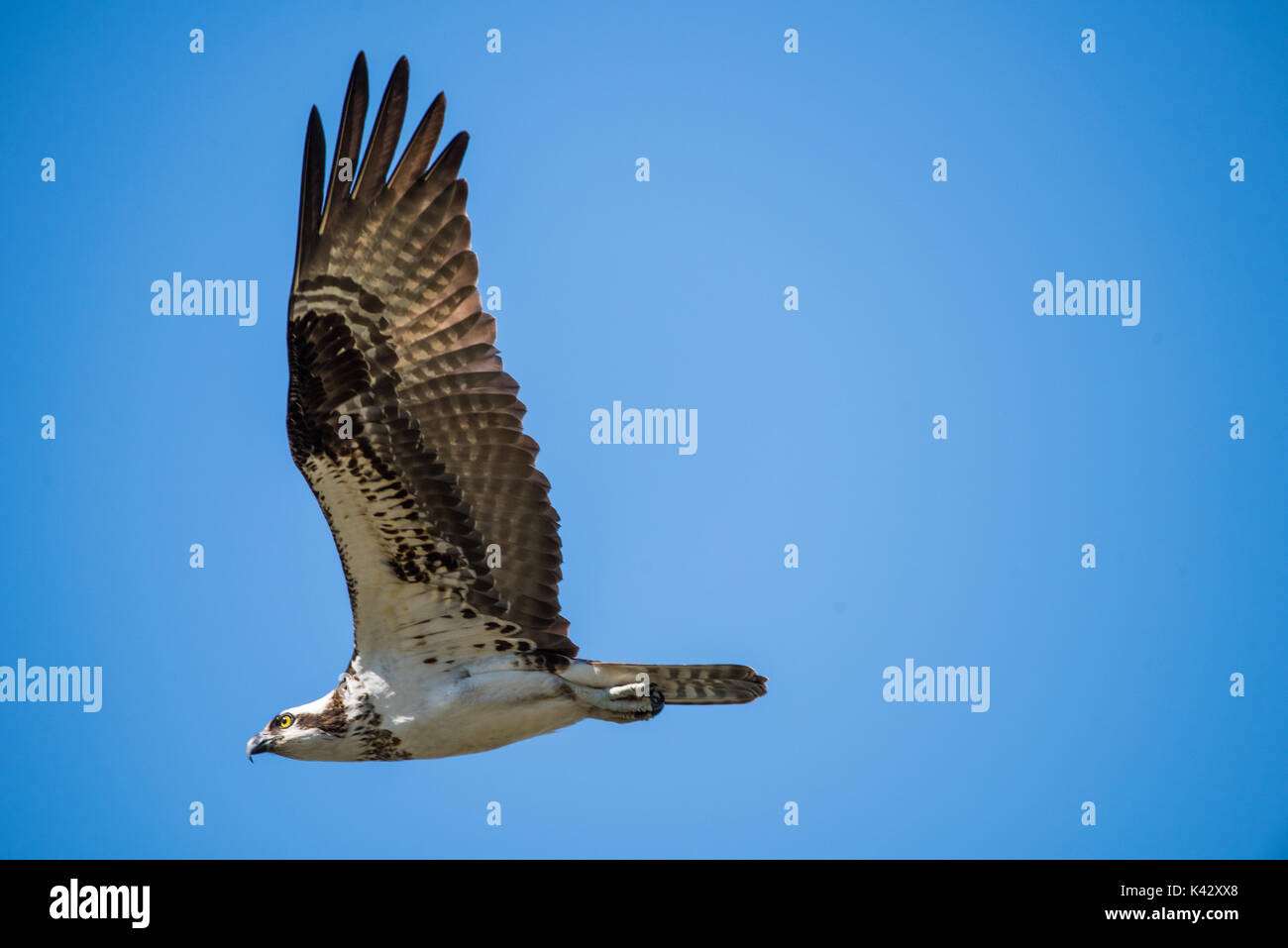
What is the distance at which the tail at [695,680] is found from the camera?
30.0 ft

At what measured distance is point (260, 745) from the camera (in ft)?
29.6

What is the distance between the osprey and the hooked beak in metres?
0.01

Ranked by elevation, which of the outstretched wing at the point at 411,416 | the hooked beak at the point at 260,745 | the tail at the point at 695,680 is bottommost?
the hooked beak at the point at 260,745

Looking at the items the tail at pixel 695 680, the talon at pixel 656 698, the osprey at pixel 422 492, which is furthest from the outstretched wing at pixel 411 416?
the talon at pixel 656 698

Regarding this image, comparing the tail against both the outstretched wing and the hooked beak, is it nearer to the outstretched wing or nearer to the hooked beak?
the outstretched wing

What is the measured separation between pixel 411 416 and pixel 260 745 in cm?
230

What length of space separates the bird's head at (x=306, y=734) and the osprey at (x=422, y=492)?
0.04ft

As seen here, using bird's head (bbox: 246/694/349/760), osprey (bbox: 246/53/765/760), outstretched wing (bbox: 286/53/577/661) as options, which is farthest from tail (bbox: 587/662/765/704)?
bird's head (bbox: 246/694/349/760)

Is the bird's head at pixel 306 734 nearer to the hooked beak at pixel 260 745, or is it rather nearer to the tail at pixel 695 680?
the hooked beak at pixel 260 745

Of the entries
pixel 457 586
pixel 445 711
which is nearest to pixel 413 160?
pixel 457 586

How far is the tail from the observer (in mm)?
9156

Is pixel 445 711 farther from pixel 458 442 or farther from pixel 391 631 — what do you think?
pixel 458 442

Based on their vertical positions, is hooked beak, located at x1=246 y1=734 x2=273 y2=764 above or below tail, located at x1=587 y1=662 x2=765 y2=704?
below
